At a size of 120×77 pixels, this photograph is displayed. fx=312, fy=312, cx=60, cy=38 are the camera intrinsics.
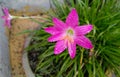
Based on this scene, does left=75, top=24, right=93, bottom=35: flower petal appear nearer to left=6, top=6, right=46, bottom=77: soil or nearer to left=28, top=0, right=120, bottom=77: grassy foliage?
left=28, top=0, right=120, bottom=77: grassy foliage

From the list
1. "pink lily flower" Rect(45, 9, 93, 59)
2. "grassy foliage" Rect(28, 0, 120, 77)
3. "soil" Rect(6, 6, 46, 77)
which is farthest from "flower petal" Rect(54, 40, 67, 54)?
"soil" Rect(6, 6, 46, 77)

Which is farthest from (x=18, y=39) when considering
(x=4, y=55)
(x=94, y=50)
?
(x=94, y=50)

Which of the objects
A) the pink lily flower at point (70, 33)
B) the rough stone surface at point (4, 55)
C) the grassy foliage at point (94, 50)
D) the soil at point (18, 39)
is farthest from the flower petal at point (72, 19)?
the soil at point (18, 39)

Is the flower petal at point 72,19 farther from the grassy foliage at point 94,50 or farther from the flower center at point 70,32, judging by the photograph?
the grassy foliage at point 94,50

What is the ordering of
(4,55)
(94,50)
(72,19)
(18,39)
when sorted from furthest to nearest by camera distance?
(18,39)
(4,55)
(94,50)
(72,19)

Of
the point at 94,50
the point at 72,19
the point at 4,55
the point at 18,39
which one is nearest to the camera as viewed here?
the point at 72,19

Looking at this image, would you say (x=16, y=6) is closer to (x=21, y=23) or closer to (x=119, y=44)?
(x=21, y=23)

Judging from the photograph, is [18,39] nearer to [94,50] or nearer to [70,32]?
[94,50]
